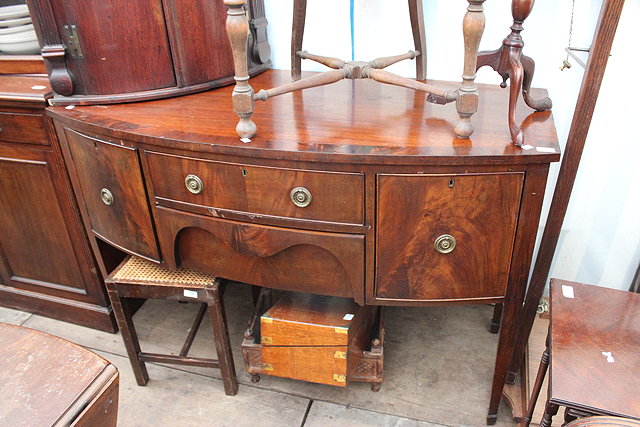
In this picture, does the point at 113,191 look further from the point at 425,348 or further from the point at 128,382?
the point at 425,348

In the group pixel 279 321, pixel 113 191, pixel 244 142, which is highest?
pixel 244 142

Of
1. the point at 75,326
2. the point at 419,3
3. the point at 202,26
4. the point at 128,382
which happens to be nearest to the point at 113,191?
the point at 202,26

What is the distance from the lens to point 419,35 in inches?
68.4

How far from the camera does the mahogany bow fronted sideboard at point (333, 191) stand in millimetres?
1316

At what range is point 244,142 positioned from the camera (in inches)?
54.5

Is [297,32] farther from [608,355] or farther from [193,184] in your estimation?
[608,355]

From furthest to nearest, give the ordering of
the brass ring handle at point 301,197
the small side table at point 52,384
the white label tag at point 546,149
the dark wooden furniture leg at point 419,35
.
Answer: the dark wooden furniture leg at point 419,35 → the brass ring handle at point 301,197 → the white label tag at point 546,149 → the small side table at point 52,384

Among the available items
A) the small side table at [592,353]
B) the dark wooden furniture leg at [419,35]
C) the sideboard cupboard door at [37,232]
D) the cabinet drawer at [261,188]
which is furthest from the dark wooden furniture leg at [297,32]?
the small side table at [592,353]

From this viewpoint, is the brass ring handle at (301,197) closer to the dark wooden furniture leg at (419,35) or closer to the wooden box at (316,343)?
the wooden box at (316,343)

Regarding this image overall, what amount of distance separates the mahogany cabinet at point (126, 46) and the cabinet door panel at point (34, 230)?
0.42m

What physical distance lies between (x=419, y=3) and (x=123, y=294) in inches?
55.8

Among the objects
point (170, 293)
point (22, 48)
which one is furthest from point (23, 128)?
point (170, 293)

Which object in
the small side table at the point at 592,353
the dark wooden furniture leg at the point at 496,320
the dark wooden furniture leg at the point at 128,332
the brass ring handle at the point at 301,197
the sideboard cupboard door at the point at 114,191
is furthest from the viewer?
the dark wooden furniture leg at the point at 496,320

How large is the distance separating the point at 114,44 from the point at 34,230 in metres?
0.95
